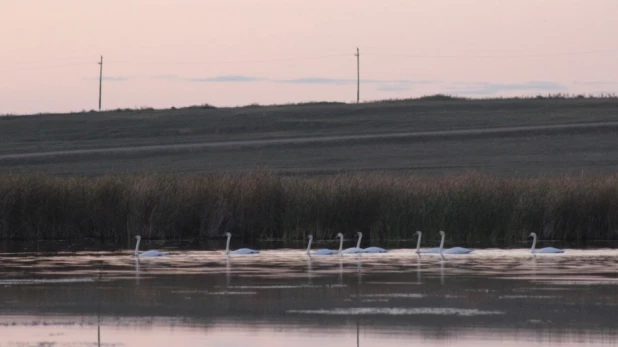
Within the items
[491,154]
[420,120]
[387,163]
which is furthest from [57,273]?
[420,120]

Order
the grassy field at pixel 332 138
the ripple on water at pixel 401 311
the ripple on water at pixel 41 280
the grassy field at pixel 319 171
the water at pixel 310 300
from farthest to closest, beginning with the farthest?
1. the grassy field at pixel 332 138
2. the grassy field at pixel 319 171
3. the ripple on water at pixel 41 280
4. the ripple on water at pixel 401 311
5. the water at pixel 310 300

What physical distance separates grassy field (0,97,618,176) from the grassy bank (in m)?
20.2

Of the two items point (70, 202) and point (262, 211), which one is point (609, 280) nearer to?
point (262, 211)

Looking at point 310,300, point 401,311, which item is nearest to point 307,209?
point 310,300

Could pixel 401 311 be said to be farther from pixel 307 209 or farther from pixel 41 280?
pixel 307 209

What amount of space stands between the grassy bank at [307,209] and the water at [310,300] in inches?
231

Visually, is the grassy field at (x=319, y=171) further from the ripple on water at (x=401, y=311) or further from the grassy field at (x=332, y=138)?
the ripple on water at (x=401, y=311)

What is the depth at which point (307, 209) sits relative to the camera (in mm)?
31812

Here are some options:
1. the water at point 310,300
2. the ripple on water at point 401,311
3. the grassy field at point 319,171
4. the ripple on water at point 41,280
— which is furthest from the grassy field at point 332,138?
the ripple on water at point 401,311

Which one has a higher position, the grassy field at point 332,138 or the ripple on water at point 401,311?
the grassy field at point 332,138

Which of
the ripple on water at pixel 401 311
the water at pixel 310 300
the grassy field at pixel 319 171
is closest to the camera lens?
the water at pixel 310 300

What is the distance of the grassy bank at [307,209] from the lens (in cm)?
3111

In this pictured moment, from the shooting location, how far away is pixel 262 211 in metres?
32.2

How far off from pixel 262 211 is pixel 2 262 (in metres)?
9.30
